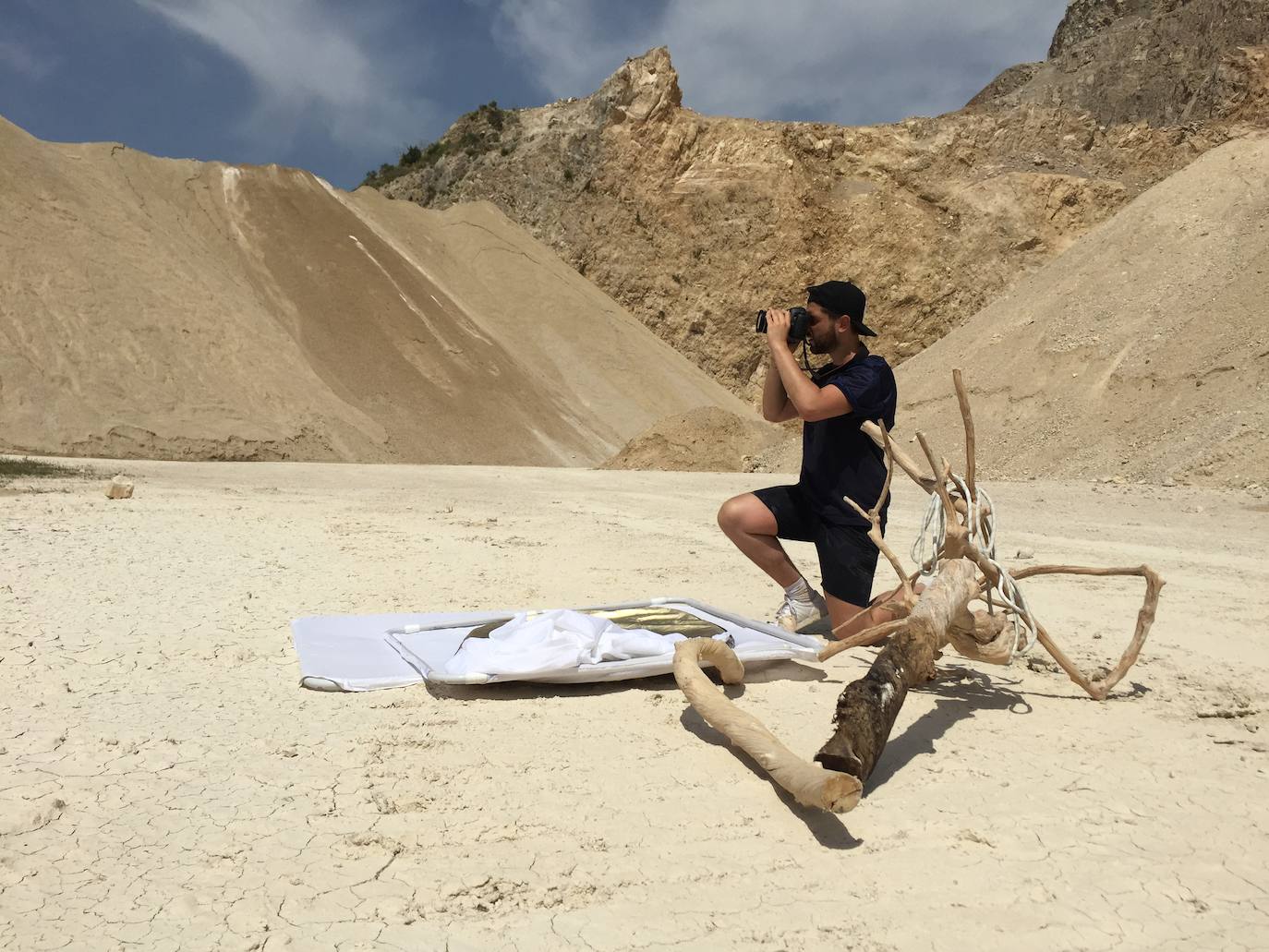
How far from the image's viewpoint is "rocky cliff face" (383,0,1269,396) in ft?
103

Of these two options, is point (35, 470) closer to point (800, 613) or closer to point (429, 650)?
point (429, 650)

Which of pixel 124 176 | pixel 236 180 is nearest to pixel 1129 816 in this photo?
pixel 124 176

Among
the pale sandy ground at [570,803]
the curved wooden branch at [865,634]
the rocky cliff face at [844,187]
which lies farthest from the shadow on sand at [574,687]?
the rocky cliff face at [844,187]

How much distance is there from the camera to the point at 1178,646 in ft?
13.2

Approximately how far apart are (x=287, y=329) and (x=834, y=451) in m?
20.7

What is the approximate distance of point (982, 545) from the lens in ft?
11.1

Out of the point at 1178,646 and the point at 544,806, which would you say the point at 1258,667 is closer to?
the point at 1178,646

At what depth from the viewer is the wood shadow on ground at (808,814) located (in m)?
2.22

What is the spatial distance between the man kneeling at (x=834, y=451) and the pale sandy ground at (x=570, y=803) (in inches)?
20.8

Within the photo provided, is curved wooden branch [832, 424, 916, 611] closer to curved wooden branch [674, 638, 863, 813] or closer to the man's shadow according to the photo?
the man's shadow

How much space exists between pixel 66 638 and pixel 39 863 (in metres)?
1.76

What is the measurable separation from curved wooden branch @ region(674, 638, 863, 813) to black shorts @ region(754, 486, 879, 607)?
758mm

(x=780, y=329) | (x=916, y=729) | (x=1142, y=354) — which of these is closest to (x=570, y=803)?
(x=916, y=729)

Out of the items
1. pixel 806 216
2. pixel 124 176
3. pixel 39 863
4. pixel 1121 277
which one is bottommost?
pixel 39 863
